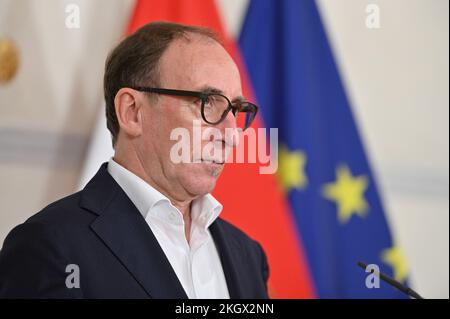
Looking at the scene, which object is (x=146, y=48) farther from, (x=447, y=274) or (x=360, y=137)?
(x=447, y=274)

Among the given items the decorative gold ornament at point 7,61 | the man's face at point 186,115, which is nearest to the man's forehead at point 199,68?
the man's face at point 186,115

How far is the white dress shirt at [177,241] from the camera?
1.09m

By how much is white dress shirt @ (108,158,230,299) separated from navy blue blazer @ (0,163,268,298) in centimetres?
4

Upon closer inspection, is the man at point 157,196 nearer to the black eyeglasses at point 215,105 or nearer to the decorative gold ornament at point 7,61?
the black eyeglasses at point 215,105

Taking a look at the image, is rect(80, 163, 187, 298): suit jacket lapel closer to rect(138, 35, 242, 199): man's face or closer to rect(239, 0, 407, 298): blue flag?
rect(138, 35, 242, 199): man's face

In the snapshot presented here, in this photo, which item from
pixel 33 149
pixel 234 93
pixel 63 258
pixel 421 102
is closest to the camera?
pixel 63 258

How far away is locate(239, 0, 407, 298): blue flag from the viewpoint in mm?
1922

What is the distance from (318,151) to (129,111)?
0.92 metres

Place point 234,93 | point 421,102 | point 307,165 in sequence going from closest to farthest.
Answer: point 234,93 → point 307,165 → point 421,102

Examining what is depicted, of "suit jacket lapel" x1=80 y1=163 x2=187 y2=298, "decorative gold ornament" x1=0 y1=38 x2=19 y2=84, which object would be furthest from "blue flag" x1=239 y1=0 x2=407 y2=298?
"suit jacket lapel" x1=80 y1=163 x2=187 y2=298

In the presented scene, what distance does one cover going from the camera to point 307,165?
1932 mm

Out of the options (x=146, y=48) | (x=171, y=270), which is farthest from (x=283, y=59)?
(x=171, y=270)
